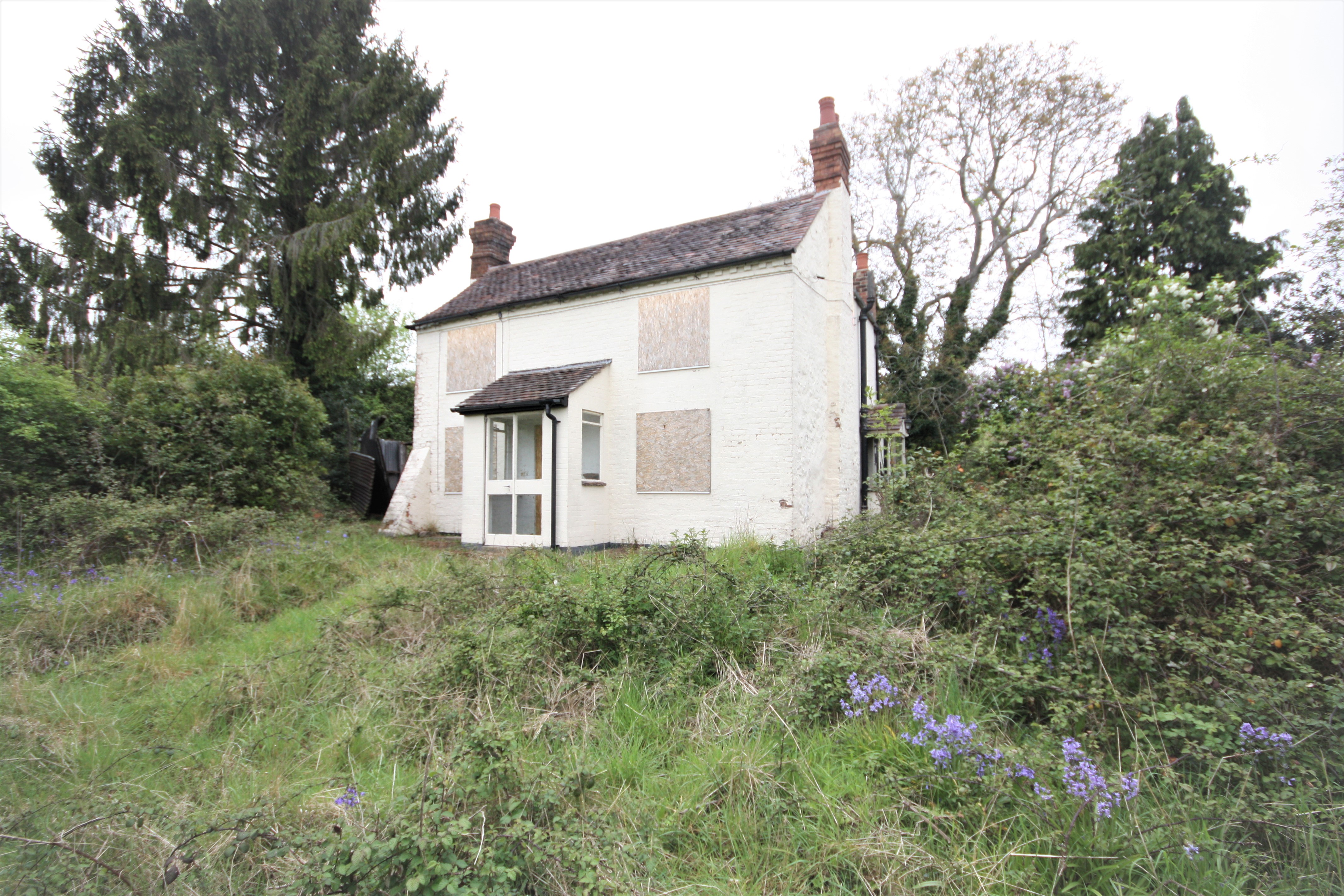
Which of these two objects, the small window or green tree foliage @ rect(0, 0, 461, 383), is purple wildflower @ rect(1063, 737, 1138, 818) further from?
green tree foliage @ rect(0, 0, 461, 383)

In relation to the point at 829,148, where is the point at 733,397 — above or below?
below

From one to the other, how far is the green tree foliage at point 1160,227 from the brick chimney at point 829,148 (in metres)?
10.9

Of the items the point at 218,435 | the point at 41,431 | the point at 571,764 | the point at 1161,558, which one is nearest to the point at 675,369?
the point at 218,435

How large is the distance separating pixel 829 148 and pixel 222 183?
14.6 metres

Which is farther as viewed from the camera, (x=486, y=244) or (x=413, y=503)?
(x=486, y=244)

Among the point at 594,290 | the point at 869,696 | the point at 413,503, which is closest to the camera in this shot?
the point at 869,696

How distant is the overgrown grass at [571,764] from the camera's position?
90.0 inches

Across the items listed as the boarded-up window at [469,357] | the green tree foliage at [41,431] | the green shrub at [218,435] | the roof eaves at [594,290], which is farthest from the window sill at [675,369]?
the green tree foliage at [41,431]

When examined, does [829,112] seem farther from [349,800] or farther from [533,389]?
[349,800]

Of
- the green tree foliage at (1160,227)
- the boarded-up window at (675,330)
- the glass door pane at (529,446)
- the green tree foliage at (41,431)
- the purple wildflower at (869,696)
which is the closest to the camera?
the purple wildflower at (869,696)

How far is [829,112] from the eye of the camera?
490 inches

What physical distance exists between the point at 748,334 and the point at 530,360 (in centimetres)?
501

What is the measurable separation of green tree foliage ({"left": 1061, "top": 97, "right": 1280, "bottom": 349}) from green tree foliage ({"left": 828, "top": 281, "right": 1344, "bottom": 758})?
645 inches

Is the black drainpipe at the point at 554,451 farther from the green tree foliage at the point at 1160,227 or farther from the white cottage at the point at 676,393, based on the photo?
the green tree foliage at the point at 1160,227
